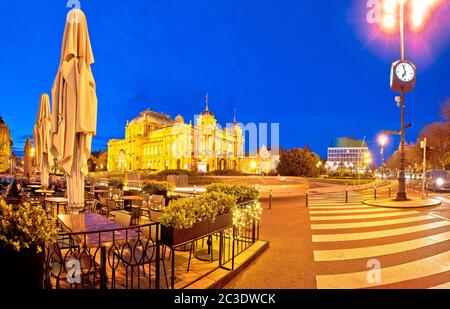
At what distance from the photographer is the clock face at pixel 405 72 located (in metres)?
14.5

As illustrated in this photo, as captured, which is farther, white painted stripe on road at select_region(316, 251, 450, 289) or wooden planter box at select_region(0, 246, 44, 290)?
white painted stripe on road at select_region(316, 251, 450, 289)

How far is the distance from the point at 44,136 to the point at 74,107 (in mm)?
6860

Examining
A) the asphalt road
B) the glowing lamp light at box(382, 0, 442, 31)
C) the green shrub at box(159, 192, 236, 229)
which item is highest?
the glowing lamp light at box(382, 0, 442, 31)

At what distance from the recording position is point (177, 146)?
78188mm

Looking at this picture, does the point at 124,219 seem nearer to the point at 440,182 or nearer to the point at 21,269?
the point at 21,269

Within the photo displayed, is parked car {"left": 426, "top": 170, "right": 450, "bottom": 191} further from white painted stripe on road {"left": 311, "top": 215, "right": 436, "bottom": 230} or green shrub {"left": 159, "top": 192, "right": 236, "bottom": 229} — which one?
green shrub {"left": 159, "top": 192, "right": 236, "bottom": 229}

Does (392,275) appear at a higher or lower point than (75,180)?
lower

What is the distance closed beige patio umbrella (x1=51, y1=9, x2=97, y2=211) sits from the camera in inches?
222

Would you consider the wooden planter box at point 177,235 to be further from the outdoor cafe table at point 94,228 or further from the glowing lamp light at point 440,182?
the glowing lamp light at point 440,182

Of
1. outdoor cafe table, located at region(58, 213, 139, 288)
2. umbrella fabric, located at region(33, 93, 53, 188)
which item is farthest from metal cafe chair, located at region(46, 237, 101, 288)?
umbrella fabric, located at region(33, 93, 53, 188)

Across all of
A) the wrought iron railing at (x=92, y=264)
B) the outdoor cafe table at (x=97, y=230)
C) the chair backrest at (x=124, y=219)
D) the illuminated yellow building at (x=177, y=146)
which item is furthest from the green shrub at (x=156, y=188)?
the illuminated yellow building at (x=177, y=146)

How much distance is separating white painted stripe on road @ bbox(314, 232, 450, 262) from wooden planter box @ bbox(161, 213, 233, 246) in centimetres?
243

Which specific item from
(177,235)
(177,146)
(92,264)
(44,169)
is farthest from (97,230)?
(177,146)
